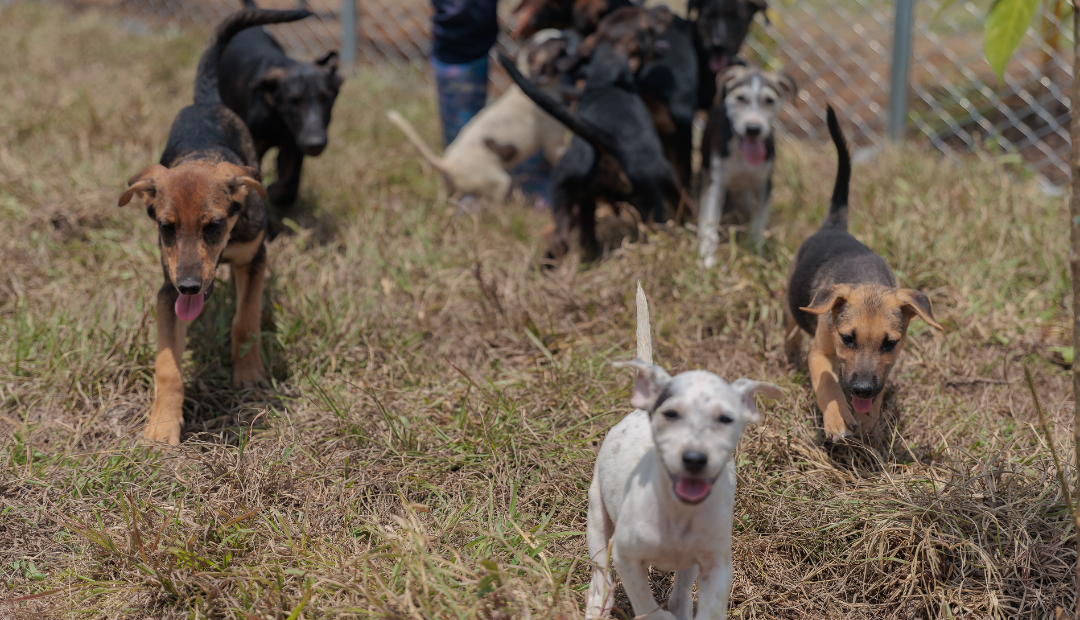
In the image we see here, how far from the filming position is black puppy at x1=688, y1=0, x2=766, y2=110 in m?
5.79

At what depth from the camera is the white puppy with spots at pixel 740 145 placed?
16.0ft

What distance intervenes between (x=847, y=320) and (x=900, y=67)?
14.6ft

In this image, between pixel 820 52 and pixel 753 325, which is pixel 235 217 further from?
pixel 820 52

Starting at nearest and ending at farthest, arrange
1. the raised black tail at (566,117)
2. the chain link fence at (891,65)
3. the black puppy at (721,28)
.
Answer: the raised black tail at (566,117)
the black puppy at (721,28)
the chain link fence at (891,65)

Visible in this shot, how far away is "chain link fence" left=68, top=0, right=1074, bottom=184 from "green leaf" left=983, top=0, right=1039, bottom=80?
16.3 feet

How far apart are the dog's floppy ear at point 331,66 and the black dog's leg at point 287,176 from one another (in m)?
0.53

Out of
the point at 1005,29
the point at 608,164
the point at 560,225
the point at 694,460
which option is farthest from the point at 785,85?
the point at 694,460

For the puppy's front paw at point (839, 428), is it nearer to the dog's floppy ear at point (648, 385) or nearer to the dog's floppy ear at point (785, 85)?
the dog's floppy ear at point (648, 385)

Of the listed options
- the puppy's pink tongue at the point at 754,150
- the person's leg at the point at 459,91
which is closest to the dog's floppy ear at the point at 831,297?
the puppy's pink tongue at the point at 754,150

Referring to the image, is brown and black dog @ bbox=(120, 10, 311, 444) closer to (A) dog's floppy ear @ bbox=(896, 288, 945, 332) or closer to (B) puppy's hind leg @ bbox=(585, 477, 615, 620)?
(B) puppy's hind leg @ bbox=(585, 477, 615, 620)

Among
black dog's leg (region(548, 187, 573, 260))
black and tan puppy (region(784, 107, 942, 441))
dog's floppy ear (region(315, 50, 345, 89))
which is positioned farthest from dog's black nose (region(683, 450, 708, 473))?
dog's floppy ear (region(315, 50, 345, 89))

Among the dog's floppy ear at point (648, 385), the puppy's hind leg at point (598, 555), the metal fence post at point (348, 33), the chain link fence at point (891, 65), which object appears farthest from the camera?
the metal fence post at point (348, 33)

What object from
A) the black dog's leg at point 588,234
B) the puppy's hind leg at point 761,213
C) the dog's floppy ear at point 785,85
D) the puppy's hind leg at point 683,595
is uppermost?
the dog's floppy ear at point 785,85

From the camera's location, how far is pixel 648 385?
2.31 m
